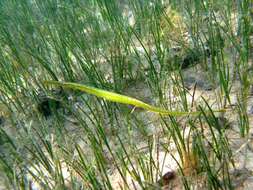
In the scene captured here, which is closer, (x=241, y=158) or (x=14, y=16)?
(x=241, y=158)

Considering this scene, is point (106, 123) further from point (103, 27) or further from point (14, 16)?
point (14, 16)

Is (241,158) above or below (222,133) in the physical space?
below

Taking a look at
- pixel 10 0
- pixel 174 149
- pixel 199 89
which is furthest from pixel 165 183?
pixel 10 0

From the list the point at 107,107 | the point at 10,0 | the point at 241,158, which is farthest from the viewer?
the point at 10,0

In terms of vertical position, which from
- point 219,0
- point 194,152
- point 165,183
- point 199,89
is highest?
point 219,0

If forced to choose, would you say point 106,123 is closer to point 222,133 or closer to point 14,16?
point 222,133

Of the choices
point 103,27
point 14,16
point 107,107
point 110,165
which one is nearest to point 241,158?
point 110,165

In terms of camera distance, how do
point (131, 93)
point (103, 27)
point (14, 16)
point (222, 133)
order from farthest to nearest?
point (14, 16) → point (103, 27) → point (131, 93) → point (222, 133)
